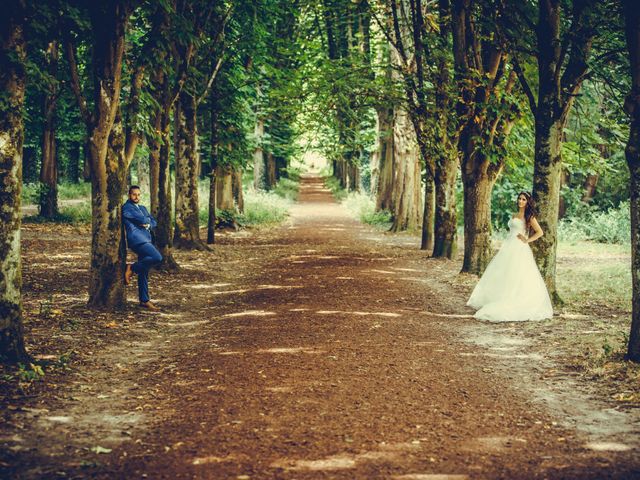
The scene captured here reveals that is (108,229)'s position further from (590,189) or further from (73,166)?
(73,166)

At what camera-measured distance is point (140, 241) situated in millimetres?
11234

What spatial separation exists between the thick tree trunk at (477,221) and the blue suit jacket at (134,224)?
8.05 metres

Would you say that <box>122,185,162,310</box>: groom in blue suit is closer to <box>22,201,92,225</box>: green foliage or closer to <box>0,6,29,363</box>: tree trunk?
<box>0,6,29,363</box>: tree trunk

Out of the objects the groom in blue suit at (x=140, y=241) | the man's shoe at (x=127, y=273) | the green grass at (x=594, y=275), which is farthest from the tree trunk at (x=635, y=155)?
the man's shoe at (x=127, y=273)

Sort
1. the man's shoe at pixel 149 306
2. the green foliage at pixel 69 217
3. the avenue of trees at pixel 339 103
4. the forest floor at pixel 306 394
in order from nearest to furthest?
the forest floor at pixel 306 394
the avenue of trees at pixel 339 103
the man's shoe at pixel 149 306
the green foliage at pixel 69 217

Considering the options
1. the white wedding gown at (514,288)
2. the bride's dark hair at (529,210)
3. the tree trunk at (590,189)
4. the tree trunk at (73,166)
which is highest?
the tree trunk at (73,166)

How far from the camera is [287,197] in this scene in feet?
172

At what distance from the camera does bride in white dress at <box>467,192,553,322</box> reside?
1102cm

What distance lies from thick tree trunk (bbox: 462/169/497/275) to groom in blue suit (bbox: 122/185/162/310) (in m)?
7.90

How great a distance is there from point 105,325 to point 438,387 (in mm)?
5441

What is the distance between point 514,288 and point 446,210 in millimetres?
8388

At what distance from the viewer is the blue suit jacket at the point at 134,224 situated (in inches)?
443

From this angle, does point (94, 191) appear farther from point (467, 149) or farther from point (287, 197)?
point (287, 197)

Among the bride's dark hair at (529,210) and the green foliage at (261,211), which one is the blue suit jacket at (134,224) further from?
the green foliage at (261,211)
